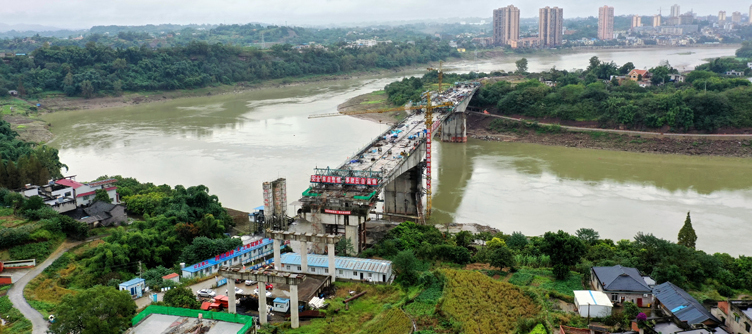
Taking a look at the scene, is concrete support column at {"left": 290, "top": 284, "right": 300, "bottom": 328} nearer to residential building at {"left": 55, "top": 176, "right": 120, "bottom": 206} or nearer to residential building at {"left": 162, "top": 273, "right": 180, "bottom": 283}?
residential building at {"left": 162, "top": 273, "right": 180, "bottom": 283}

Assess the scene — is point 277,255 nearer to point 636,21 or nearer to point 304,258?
point 304,258

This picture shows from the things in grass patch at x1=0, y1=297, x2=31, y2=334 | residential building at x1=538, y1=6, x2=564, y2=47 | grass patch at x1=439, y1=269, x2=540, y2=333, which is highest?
residential building at x1=538, y1=6, x2=564, y2=47

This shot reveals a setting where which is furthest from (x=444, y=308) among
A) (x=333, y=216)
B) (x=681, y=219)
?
(x=681, y=219)

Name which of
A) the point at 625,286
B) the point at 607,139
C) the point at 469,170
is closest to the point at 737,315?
the point at 625,286

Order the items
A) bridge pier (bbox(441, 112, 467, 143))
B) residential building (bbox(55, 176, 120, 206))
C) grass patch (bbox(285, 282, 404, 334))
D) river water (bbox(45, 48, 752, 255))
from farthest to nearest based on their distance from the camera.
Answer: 1. bridge pier (bbox(441, 112, 467, 143))
2. river water (bbox(45, 48, 752, 255))
3. residential building (bbox(55, 176, 120, 206))
4. grass patch (bbox(285, 282, 404, 334))

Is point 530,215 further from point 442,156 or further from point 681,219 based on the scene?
point 442,156

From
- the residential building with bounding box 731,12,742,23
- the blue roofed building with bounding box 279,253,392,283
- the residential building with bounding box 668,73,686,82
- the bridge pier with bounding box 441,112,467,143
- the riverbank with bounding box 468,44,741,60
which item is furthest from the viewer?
the residential building with bounding box 731,12,742,23

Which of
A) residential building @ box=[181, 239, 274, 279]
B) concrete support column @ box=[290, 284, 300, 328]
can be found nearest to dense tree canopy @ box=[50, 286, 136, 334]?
concrete support column @ box=[290, 284, 300, 328]
